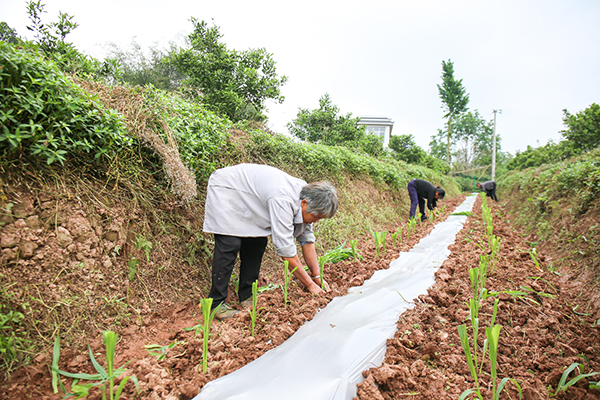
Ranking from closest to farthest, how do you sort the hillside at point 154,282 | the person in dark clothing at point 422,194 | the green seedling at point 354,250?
the hillside at point 154,282
the green seedling at point 354,250
the person in dark clothing at point 422,194

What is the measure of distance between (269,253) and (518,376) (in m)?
2.35

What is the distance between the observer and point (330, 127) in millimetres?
11711

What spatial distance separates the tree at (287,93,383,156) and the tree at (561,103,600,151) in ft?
23.9

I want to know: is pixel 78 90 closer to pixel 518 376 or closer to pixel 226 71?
pixel 518 376

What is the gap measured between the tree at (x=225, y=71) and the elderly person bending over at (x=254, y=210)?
A: 679 centimetres

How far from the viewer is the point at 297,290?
7.86 feet

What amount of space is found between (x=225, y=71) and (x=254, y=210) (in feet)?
26.2

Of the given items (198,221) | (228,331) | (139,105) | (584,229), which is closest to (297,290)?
(228,331)

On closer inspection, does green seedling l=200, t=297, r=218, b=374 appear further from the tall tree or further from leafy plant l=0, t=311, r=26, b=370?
the tall tree

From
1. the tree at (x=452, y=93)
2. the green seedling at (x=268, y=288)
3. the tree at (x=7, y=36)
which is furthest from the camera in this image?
the tree at (x=452, y=93)

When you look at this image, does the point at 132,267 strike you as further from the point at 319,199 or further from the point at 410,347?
the point at 410,347

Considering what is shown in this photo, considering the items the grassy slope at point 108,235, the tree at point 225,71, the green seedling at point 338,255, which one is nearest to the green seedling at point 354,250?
the green seedling at point 338,255

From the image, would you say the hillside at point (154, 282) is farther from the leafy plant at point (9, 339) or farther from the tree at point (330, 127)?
the tree at point (330, 127)

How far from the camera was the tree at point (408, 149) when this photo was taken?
18297 mm
